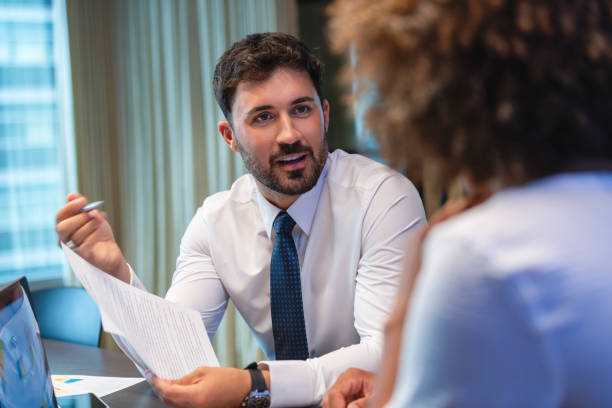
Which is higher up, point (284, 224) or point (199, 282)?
point (284, 224)

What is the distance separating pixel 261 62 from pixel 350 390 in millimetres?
943

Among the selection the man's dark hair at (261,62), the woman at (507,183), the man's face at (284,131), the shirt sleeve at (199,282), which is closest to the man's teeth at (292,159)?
the man's face at (284,131)

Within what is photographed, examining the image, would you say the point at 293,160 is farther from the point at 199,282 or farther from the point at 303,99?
the point at 199,282

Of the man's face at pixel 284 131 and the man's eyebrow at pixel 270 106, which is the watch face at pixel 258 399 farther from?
the man's eyebrow at pixel 270 106

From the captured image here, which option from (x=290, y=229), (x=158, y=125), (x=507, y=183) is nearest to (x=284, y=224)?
(x=290, y=229)

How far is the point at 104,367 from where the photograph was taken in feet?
4.96

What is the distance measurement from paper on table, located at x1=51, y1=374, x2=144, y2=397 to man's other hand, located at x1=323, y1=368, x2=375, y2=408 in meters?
0.52

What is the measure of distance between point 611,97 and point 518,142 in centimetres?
8

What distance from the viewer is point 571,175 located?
18.8 inches

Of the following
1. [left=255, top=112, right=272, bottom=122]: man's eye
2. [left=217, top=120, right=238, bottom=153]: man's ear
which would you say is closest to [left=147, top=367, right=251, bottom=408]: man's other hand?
[left=255, top=112, right=272, bottom=122]: man's eye

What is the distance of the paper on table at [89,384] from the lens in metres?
1.30

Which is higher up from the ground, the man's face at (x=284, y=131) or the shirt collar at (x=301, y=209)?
the man's face at (x=284, y=131)

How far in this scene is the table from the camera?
1.21 meters

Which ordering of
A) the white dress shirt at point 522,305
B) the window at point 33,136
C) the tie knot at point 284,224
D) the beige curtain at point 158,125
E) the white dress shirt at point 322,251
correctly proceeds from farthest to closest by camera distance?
the beige curtain at point 158,125, the window at point 33,136, the tie knot at point 284,224, the white dress shirt at point 322,251, the white dress shirt at point 522,305
